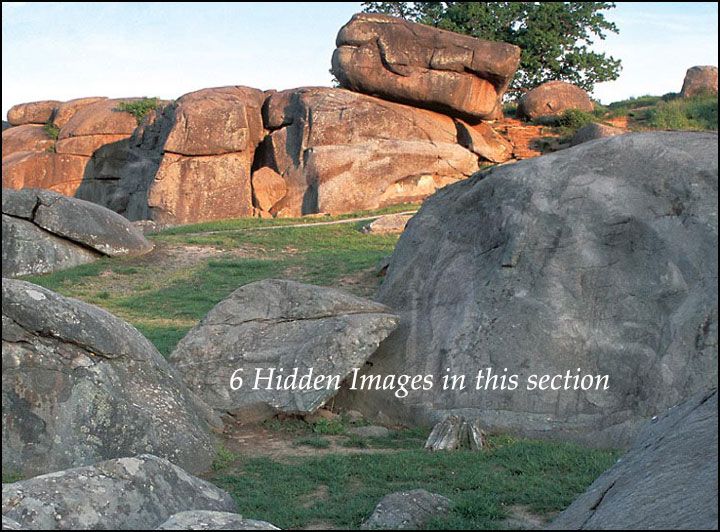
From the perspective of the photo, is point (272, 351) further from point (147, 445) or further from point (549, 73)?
point (549, 73)

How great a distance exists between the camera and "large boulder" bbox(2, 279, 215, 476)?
6559 mm

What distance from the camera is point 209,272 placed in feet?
57.9

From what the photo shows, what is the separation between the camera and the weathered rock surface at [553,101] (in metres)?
33.3

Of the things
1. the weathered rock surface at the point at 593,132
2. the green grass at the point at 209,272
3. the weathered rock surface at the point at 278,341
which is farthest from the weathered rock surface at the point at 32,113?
the weathered rock surface at the point at 278,341

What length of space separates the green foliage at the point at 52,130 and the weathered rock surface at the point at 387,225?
1677 centimetres

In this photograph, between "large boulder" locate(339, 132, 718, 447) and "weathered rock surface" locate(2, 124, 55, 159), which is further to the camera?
"weathered rock surface" locate(2, 124, 55, 159)

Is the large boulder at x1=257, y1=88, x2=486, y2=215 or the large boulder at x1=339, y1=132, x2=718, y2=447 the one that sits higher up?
the large boulder at x1=257, y1=88, x2=486, y2=215

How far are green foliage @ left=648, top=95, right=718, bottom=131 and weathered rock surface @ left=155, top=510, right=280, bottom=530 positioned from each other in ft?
96.7

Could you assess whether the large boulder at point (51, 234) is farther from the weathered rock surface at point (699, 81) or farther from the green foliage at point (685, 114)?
the weathered rock surface at point (699, 81)

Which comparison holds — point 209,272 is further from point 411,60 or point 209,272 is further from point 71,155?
point 71,155

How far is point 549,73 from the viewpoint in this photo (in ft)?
129

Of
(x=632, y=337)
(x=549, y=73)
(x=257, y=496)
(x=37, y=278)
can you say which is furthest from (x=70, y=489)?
(x=549, y=73)

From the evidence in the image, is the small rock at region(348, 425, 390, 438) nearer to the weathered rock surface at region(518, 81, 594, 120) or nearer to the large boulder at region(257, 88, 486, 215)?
the large boulder at region(257, 88, 486, 215)

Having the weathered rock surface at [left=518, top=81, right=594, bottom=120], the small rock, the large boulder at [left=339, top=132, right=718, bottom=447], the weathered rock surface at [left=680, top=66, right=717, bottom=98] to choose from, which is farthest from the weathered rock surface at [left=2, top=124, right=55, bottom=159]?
the small rock
